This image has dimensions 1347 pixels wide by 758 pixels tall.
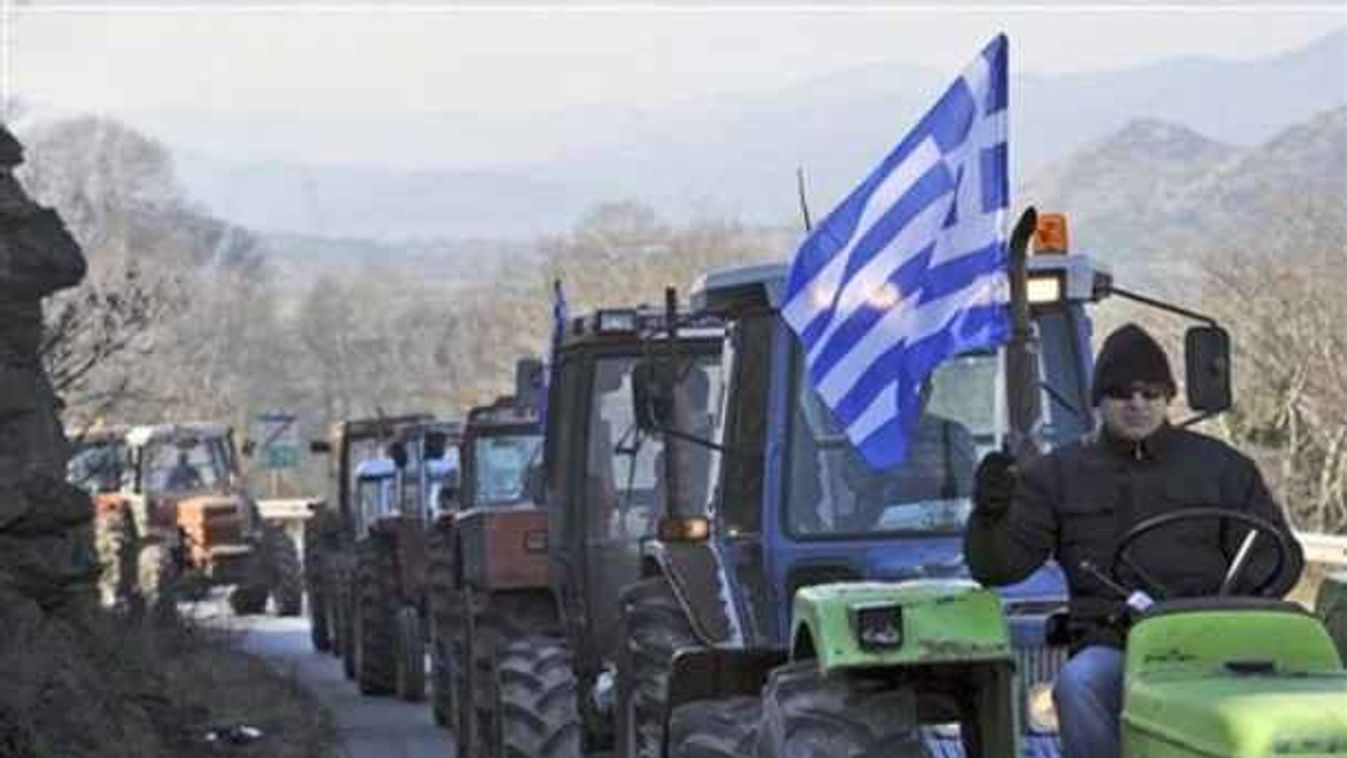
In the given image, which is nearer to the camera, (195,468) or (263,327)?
(195,468)

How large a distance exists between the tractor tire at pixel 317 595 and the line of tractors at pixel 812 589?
1700 cm

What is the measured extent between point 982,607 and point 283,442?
53526 mm

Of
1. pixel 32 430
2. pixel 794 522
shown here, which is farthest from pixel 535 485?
pixel 794 522

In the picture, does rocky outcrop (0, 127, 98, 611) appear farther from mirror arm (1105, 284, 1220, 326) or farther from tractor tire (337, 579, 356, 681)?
tractor tire (337, 579, 356, 681)

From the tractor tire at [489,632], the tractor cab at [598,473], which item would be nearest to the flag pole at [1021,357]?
the tractor cab at [598,473]

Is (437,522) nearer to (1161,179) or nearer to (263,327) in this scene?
(1161,179)

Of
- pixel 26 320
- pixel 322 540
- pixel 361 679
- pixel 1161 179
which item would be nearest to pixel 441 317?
pixel 1161 179

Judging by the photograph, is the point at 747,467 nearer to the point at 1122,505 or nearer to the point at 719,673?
the point at 719,673

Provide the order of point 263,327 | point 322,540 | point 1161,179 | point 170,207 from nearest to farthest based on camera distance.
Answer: point 322,540 → point 1161,179 → point 263,327 → point 170,207

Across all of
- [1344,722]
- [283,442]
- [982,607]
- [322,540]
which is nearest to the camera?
[1344,722]

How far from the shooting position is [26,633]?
49.8 feet

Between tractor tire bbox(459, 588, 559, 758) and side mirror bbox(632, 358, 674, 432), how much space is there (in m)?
6.28

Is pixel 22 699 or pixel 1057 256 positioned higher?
pixel 1057 256

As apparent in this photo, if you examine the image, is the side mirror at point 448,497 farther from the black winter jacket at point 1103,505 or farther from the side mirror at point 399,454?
the black winter jacket at point 1103,505
